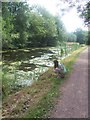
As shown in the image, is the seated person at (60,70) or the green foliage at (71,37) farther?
the green foliage at (71,37)

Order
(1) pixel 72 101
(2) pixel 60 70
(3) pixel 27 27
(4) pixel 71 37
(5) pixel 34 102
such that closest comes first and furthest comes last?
(1) pixel 72 101
(5) pixel 34 102
(2) pixel 60 70
(3) pixel 27 27
(4) pixel 71 37

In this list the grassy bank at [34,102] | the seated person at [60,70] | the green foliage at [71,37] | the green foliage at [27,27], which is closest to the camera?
the grassy bank at [34,102]

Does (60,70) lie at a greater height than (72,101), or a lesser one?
greater

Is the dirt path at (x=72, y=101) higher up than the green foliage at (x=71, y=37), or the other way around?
the green foliage at (x=71, y=37)

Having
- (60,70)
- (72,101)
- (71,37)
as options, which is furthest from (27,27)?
(71,37)

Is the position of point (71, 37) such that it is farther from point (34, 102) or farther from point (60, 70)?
point (34, 102)

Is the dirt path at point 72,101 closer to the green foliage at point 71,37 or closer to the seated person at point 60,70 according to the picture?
the seated person at point 60,70

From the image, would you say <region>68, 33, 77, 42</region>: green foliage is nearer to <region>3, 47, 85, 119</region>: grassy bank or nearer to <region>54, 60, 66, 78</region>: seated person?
<region>54, 60, 66, 78</region>: seated person

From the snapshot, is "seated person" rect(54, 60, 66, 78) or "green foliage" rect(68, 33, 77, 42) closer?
"seated person" rect(54, 60, 66, 78)

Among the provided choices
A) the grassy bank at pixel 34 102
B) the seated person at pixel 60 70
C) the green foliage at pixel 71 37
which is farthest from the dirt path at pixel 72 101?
the green foliage at pixel 71 37

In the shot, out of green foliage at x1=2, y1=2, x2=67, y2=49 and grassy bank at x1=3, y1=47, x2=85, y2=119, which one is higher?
green foliage at x1=2, y1=2, x2=67, y2=49

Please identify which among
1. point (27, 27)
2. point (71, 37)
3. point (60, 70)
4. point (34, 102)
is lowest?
point (34, 102)

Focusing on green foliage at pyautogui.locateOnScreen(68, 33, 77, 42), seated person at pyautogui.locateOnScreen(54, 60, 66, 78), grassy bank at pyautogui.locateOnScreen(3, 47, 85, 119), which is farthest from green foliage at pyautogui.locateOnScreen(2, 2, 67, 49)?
green foliage at pyautogui.locateOnScreen(68, 33, 77, 42)

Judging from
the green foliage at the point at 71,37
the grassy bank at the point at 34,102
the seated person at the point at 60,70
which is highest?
the green foliage at the point at 71,37
